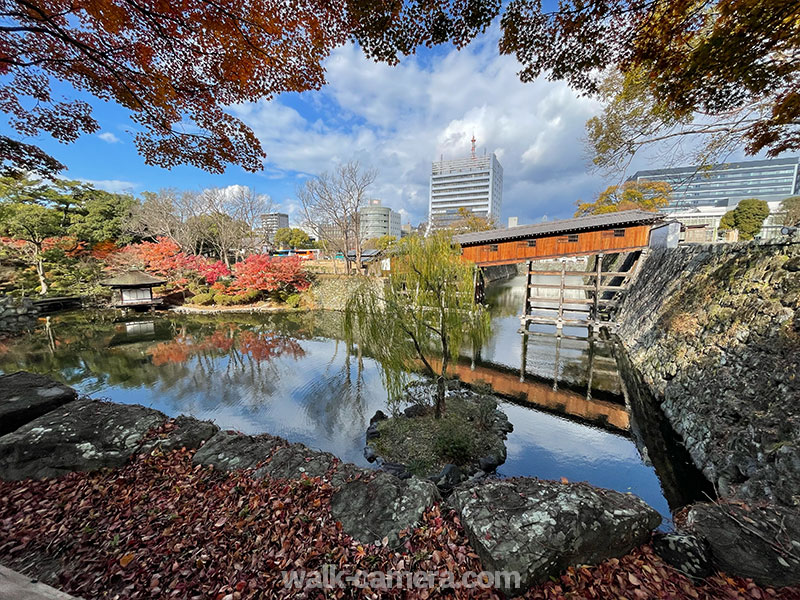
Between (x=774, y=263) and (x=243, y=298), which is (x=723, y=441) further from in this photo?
(x=243, y=298)

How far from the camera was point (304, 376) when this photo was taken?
962 centimetres

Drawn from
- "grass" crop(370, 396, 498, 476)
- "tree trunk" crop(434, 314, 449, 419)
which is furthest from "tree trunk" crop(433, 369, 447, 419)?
"grass" crop(370, 396, 498, 476)

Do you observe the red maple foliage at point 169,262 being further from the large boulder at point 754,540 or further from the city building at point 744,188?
the city building at point 744,188

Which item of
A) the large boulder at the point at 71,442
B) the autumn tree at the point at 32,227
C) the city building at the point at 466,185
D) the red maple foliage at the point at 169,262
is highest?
the city building at the point at 466,185

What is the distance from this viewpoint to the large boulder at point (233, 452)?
374 centimetres

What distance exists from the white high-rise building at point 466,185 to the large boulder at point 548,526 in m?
75.3

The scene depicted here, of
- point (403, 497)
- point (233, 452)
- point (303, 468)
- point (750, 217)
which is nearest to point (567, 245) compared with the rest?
Result: point (403, 497)

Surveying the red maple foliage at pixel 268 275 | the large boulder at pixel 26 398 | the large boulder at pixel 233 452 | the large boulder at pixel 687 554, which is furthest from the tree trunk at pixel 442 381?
the red maple foliage at pixel 268 275

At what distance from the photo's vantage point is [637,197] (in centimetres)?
2638

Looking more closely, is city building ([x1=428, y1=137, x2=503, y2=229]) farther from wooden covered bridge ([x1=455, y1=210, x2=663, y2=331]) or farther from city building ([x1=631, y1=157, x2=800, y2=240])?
wooden covered bridge ([x1=455, y1=210, x2=663, y2=331])

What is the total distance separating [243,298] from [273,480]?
19.9 metres

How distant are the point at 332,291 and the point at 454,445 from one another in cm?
1783

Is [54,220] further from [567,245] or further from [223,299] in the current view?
[567,245]

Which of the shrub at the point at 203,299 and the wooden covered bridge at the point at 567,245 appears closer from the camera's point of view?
the wooden covered bridge at the point at 567,245
